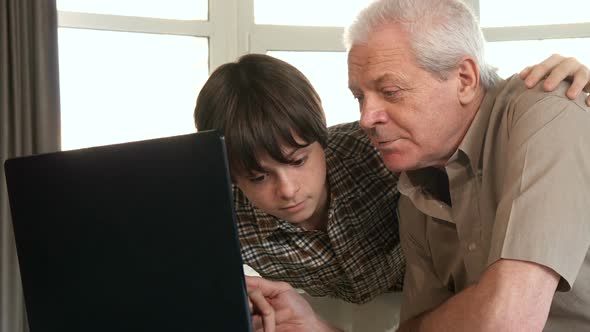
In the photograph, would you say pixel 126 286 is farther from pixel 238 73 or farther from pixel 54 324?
pixel 238 73

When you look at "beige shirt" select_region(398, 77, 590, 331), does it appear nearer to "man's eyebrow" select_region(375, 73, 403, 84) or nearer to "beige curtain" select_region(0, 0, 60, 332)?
"man's eyebrow" select_region(375, 73, 403, 84)

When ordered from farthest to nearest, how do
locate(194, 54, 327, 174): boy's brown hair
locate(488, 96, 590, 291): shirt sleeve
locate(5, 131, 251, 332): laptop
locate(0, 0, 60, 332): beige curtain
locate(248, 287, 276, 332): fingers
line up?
1. locate(0, 0, 60, 332): beige curtain
2. locate(194, 54, 327, 174): boy's brown hair
3. locate(248, 287, 276, 332): fingers
4. locate(488, 96, 590, 291): shirt sleeve
5. locate(5, 131, 251, 332): laptop

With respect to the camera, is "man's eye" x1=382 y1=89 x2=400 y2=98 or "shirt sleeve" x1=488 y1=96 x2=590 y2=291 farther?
"man's eye" x1=382 y1=89 x2=400 y2=98

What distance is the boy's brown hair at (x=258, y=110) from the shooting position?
1.42m

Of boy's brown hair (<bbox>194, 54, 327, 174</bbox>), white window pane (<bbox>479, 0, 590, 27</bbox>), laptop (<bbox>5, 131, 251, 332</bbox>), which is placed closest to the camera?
laptop (<bbox>5, 131, 251, 332</bbox>)

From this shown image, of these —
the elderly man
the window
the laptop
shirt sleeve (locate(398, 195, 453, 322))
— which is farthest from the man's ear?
the window

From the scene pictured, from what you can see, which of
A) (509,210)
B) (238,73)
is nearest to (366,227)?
(238,73)

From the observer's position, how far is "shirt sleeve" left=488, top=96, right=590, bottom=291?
0.97 meters

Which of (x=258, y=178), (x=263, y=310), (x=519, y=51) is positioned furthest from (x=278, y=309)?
(x=519, y=51)

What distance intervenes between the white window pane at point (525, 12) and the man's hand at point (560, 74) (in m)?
2.31

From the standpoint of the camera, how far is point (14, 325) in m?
2.92

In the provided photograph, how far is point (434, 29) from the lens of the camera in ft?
4.07

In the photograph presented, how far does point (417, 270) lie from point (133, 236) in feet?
2.81

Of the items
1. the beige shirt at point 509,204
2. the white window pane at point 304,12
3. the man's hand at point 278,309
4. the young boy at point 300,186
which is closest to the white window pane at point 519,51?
the white window pane at point 304,12
